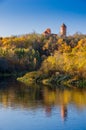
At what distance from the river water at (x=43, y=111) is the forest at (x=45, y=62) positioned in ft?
24.1

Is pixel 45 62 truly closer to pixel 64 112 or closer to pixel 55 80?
pixel 55 80

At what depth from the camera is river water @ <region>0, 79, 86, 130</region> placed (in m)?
13.1

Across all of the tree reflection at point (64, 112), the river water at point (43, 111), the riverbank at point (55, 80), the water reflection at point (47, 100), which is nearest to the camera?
the river water at point (43, 111)

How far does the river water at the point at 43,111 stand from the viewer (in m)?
13.1

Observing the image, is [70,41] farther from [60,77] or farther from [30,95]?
[30,95]

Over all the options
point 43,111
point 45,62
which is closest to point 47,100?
point 43,111

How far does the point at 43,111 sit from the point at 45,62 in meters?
19.4

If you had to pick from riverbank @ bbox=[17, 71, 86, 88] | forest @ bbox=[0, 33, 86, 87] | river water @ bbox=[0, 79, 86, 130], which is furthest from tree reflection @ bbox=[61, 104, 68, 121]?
forest @ bbox=[0, 33, 86, 87]

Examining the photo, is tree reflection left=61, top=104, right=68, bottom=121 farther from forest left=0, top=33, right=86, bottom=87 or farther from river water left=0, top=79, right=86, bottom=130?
forest left=0, top=33, right=86, bottom=87

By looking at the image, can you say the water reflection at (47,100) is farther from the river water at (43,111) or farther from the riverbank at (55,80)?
the riverbank at (55,80)

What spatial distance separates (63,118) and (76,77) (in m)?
14.6

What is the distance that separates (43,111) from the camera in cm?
1584

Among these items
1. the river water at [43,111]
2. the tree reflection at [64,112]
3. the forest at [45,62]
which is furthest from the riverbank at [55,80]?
the tree reflection at [64,112]

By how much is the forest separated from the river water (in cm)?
736
